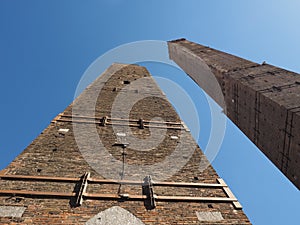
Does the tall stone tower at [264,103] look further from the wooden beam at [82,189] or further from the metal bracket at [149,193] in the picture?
the wooden beam at [82,189]

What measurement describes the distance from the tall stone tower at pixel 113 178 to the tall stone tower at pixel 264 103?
117 cm

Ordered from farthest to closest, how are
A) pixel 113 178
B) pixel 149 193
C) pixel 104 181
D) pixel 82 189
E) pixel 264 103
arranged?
pixel 264 103 < pixel 113 178 < pixel 104 181 < pixel 149 193 < pixel 82 189

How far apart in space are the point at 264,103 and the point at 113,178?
10.3ft

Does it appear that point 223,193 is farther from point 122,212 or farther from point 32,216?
point 32,216

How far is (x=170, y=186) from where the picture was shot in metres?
5.21

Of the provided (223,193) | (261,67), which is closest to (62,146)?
(223,193)

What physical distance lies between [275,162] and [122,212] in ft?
9.95

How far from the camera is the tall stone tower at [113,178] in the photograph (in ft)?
14.1

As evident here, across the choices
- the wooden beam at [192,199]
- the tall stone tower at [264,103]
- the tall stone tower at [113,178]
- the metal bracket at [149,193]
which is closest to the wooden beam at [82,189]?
the tall stone tower at [113,178]

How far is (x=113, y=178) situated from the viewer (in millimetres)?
5176

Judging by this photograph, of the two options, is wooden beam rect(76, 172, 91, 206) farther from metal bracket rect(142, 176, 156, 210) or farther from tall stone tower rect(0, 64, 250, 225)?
metal bracket rect(142, 176, 156, 210)

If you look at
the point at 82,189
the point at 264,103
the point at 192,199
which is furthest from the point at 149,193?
the point at 264,103

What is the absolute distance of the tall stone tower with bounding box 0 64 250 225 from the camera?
4289mm

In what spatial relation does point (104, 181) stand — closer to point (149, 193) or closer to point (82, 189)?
point (82, 189)
